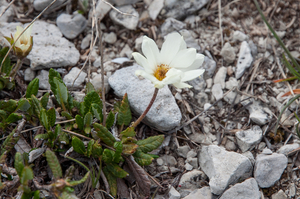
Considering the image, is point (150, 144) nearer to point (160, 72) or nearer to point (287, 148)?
point (160, 72)

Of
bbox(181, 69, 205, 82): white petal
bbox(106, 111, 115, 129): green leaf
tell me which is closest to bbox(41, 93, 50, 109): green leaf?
bbox(106, 111, 115, 129): green leaf

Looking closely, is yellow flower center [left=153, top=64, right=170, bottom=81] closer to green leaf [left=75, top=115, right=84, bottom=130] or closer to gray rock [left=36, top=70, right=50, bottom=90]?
green leaf [left=75, top=115, right=84, bottom=130]

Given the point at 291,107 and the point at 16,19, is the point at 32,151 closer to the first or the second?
the point at 16,19

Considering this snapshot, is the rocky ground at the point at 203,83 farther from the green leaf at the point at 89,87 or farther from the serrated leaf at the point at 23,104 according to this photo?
the serrated leaf at the point at 23,104

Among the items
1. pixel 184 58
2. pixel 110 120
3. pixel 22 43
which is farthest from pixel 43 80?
pixel 184 58

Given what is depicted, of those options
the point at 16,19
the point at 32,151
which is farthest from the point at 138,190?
the point at 16,19

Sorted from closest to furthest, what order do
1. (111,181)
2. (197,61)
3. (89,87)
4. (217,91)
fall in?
(197,61), (111,181), (89,87), (217,91)

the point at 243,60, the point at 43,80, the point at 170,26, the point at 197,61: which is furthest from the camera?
the point at 170,26
